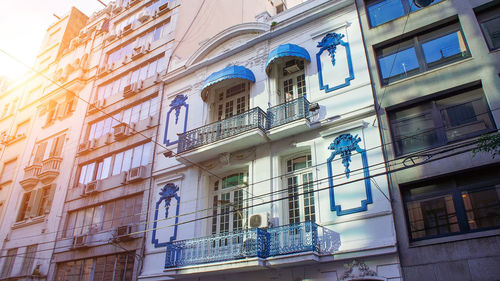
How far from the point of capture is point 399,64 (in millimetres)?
14609

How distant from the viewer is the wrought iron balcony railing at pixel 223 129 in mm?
16234

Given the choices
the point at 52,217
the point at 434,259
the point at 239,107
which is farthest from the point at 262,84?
the point at 52,217

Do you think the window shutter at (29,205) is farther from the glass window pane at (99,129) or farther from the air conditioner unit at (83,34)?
the air conditioner unit at (83,34)

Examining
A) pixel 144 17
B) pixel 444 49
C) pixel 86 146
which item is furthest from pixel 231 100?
pixel 144 17

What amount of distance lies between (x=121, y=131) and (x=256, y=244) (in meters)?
12.7

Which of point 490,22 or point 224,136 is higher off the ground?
point 490,22

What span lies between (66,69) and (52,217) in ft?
40.1

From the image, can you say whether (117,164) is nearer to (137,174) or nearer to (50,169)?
(137,174)

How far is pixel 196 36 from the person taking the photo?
79.8 feet

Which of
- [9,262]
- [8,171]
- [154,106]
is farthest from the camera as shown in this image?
[8,171]

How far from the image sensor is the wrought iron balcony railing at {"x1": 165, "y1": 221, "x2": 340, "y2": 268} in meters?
12.9

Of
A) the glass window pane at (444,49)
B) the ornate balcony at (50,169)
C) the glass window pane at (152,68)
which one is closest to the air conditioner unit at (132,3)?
the glass window pane at (152,68)

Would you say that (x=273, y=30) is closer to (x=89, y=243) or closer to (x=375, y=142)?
(x=375, y=142)

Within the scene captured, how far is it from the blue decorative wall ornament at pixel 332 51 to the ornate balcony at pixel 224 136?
2.78m
